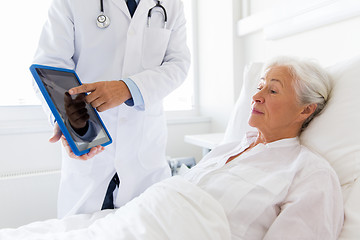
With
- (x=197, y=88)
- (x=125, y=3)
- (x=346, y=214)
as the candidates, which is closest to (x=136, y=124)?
(x=125, y=3)

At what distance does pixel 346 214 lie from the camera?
759 mm

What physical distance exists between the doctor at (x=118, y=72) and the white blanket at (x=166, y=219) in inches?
11.1

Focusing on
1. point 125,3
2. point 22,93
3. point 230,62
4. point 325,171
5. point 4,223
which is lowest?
point 4,223

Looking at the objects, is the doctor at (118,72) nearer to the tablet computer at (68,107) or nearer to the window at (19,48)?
the tablet computer at (68,107)

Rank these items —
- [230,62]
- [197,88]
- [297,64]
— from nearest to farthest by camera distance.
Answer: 1. [297,64]
2. [230,62]
3. [197,88]

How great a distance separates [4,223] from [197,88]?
1.70 m

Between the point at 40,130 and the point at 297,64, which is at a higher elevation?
the point at 297,64

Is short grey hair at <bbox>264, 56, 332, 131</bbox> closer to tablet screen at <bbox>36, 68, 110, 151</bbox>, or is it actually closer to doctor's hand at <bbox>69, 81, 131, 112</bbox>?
doctor's hand at <bbox>69, 81, 131, 112</bbox>

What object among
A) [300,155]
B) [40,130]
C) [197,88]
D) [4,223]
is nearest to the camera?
[300,155]

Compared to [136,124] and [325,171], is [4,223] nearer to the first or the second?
[136,124]

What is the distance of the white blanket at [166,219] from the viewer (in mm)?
695

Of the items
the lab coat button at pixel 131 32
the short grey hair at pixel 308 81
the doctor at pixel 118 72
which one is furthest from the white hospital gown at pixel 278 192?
the lab coat button at pixel 131 32

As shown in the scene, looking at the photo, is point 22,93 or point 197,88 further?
point 197,88

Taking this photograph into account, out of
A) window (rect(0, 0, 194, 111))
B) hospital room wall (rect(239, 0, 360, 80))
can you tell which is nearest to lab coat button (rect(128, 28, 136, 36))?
hospital room wall (rect(239, 0, 360, 80))
